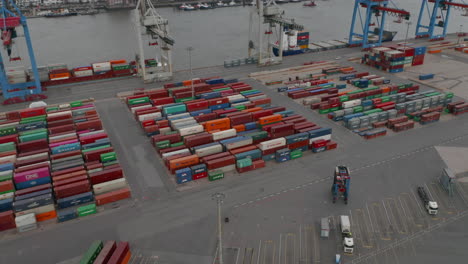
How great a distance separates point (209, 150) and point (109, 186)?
13222mm

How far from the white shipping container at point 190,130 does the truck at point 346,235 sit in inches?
963

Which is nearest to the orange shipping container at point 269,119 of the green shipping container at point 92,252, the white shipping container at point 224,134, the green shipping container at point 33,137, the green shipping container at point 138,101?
the white shipping container at point 224,134

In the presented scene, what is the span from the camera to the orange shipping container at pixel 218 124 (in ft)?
175

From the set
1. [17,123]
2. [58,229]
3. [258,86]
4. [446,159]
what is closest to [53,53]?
[17,123]

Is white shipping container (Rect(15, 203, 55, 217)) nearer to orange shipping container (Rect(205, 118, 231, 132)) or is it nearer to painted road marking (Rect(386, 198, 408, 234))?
orange shipping container (Rect(205, 118, 231, 132))

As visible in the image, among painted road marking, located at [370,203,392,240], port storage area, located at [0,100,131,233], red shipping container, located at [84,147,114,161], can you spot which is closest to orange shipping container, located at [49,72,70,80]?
port storage area, located at [0,100,131,233]

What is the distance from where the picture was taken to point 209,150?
4703 cm

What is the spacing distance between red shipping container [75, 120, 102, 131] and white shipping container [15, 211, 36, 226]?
20.5m

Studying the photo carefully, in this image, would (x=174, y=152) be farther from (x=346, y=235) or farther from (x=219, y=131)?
(x=346, y=235)

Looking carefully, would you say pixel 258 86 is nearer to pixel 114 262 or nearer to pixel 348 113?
pixel 348 113

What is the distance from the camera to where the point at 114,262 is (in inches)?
1164

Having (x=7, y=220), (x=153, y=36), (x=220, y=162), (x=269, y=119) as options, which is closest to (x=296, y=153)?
(x=269, y=119)

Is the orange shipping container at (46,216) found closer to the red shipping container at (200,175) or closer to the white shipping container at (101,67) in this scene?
the red shipping container at (200,175)

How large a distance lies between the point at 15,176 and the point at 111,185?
1058cm
